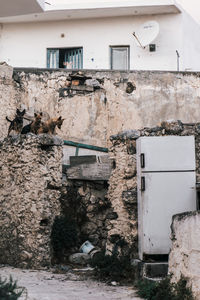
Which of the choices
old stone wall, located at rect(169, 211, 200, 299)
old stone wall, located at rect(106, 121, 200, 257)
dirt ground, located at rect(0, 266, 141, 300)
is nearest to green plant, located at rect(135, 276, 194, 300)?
old stone wall, located at rect(169, 211, 200, 299)

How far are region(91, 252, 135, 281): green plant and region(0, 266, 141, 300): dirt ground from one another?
19 centimetres

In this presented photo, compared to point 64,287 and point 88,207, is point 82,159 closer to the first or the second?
point 88,207

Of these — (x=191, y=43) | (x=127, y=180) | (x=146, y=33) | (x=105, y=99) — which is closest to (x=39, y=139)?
(x=127, y=180)

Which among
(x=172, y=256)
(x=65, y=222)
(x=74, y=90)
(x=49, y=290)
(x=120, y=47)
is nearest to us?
(x=172, y=256)

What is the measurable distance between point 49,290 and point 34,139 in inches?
115

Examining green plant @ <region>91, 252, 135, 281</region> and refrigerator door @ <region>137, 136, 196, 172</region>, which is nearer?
refrigerator door @ <region>137, 136, 196, 172</region>

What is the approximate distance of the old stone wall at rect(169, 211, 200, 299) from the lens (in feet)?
19.1

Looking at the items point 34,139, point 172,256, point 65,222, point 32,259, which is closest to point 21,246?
point 32,259

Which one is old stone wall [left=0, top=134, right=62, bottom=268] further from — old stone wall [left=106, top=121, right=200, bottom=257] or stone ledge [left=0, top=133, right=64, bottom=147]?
old stone wall [left=106, top=121, right=200, bottom=257]

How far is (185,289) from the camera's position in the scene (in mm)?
5887

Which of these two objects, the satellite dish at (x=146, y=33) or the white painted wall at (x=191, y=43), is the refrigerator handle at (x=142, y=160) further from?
the white painted wall at (x=191, y=43)

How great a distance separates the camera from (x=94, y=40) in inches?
696

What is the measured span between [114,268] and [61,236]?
6.15 feet

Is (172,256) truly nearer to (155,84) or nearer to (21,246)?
(21,246)
